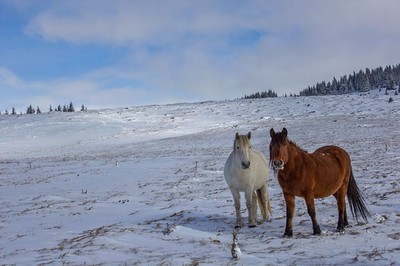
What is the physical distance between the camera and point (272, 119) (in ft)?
153

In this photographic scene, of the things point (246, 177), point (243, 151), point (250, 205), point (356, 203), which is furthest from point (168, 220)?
point (356, 203)

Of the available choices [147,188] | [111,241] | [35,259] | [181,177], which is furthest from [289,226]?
[181,177]

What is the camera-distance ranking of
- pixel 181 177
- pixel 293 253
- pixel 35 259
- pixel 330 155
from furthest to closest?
1. pixel 181 177
2. pixel 330 155
3. pixel 35 259
4. pixel 293 253

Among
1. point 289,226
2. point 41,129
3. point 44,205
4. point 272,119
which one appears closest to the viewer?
point 289,226

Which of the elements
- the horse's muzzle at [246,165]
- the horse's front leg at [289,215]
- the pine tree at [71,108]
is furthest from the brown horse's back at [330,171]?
the pine tree at [71,108]

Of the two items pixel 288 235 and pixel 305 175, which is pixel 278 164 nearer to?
pixel 305 175

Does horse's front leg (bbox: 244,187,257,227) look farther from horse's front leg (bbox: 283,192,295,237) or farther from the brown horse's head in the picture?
the brown horse's head

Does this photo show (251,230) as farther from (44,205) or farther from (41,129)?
(41,129)

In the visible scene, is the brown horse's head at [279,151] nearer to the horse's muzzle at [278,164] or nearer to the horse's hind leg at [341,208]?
the horse's muzzle at [278,164]

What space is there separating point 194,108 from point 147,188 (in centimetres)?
5114

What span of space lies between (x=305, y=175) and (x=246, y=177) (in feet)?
4.99

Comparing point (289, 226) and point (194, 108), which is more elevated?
point (194, 108)

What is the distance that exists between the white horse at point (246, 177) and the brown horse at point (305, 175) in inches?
42.4

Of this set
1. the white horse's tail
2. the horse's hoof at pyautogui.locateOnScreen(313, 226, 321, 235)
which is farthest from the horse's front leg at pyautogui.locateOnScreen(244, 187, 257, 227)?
the horse's hoof at pyautogui.locateOnScreen(313, 226, 321, 235)
